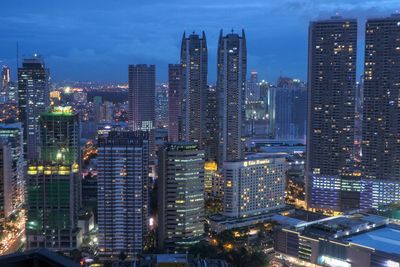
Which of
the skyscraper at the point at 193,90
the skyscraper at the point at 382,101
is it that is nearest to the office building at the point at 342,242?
the skyscraper at the point at 382,101

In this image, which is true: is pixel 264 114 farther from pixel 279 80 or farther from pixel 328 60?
pixel 328 60

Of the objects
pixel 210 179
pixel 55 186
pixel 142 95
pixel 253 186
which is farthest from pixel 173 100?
pixel 55 186

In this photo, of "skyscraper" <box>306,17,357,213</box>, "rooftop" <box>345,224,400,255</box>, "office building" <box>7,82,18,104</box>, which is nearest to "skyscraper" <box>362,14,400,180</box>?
"skyscraper" <box>306,17,357,213</box>

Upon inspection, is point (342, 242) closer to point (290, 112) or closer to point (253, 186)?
point (253, 186)

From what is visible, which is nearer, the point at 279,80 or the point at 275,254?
the point at 275,254

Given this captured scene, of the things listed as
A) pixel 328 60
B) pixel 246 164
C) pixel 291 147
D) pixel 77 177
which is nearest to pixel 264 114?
pixel 291 147

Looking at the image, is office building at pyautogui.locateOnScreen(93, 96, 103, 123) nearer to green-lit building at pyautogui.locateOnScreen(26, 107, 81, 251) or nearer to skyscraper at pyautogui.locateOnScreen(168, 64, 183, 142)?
skyscraper at pyautogui.locateOnScreen(168, 64, 183, 142)
